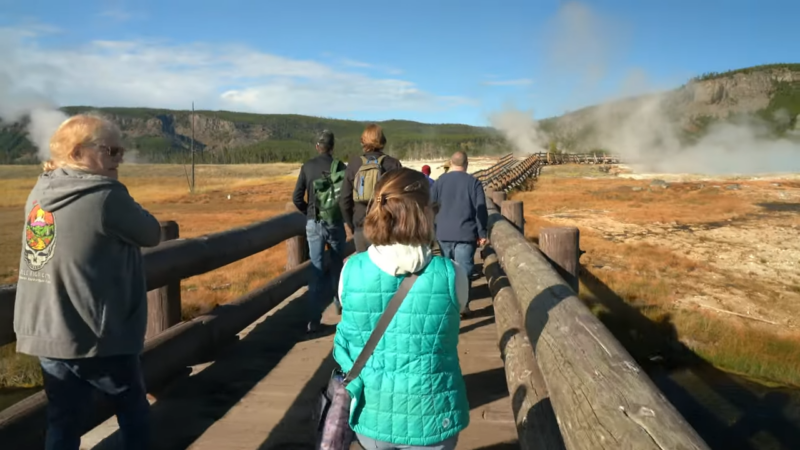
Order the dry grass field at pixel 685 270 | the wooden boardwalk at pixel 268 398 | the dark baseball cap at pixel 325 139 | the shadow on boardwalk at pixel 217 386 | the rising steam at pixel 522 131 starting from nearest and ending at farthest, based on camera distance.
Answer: the wooden boardwalk at pixel 268 398 < the shadow on boardwalk at pixel 217 386 < the dark baseball cap at pixel 325 139 < the dry grass field at pixel 685 270 < the rising steam at pixel 522 131

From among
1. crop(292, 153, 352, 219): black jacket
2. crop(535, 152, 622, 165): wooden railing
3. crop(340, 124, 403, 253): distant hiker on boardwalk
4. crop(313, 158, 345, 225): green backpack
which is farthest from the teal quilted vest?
crop(535, 152, 622, 165): wooden railing

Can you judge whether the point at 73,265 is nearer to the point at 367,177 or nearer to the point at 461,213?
the point at 367,177

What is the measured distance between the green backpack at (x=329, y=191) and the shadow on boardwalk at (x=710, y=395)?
4.04m

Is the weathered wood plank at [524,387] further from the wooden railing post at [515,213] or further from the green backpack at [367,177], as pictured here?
the wooden railing post at [515,213]

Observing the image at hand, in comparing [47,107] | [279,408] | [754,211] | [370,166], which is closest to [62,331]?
[279,408]

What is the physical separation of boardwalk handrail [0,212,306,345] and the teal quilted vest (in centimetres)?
155

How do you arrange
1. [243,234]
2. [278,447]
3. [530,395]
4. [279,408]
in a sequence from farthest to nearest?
[243,234] < [279,408] < [278,447] < [530,395]

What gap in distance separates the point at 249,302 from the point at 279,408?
→ 1.77 metres

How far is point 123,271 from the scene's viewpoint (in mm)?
2377

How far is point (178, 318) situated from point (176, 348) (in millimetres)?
609

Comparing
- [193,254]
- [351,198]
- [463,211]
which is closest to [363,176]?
[351,198]

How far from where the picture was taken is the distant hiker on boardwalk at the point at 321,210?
17.6 ft

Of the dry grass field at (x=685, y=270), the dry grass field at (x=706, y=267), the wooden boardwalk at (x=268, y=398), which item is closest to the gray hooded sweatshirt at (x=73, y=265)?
the wooden boardwalk at (x=268, y=398)

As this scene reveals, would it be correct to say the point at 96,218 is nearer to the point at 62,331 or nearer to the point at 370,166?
the point at 62,331
